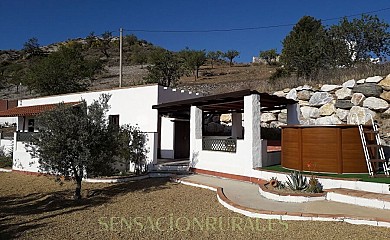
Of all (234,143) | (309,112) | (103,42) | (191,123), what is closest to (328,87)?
(309,112)

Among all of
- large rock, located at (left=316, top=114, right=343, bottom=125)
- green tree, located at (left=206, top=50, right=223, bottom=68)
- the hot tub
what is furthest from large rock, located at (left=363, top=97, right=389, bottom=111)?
green tree, located at (left=206, top=50, right=223, bottom=68)

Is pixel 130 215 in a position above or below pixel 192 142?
below

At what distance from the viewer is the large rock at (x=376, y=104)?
45.0 feet

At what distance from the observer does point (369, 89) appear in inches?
561

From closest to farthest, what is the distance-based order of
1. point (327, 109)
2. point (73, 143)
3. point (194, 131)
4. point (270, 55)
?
point (73, 143), point (194, 131), point (327, 109), point (270, 55)

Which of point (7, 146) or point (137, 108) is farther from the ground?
point (137, 108)

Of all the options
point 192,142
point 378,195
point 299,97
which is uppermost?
point 299,97

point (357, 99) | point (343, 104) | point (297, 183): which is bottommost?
point (297, 183)

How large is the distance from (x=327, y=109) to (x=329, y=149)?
7.06m

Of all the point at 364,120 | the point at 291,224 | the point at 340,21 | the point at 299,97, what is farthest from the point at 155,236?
the point at 340,21

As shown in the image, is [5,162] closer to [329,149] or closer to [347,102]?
[329,149]

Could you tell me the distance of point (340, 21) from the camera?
61.7 ft

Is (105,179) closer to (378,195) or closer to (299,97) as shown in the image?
(378,195)

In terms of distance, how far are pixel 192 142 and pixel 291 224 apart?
695cm
